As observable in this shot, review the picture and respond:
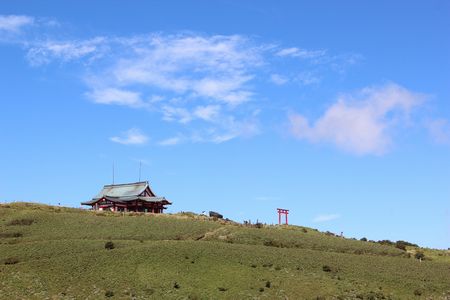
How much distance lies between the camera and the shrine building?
13125 cm

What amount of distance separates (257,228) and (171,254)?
31605mm

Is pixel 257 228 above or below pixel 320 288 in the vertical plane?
above

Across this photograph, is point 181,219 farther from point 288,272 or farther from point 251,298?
point 251,298

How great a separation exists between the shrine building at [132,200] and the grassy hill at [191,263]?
2406 centimetres

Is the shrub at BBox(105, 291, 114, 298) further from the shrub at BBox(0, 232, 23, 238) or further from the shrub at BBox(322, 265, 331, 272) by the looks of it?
the shrub at BBox(0, 232, 23, 238)

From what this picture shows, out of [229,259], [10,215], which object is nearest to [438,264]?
[229,259]

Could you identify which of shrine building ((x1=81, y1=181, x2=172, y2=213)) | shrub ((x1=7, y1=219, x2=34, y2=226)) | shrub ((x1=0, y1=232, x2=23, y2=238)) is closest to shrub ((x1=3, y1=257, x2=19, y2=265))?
shrub ((x1=0, y1=232, x2=23, y2=238))

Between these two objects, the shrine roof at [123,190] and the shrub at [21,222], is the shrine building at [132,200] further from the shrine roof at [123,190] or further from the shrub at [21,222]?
the shrub at [21,222]

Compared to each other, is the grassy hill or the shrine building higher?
the shrine building

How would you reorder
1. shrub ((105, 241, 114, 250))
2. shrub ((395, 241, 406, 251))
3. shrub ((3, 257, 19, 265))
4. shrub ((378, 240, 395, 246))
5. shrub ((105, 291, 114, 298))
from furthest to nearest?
shrub ((378, 240, 395, 246)), shrub ((395, 241, 406, 251)), shrub ((105, 241, 114, 250)), shrub ((3, 257, 19, 265)), shrub ((105, 291, 114, 298))

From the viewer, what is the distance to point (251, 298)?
221ft

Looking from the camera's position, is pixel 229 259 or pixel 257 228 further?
pixel 257 228

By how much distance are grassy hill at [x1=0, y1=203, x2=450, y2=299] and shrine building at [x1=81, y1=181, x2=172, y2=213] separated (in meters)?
24.1

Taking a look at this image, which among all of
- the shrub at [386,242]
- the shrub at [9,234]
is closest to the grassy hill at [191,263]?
the shrub at [9,234]
